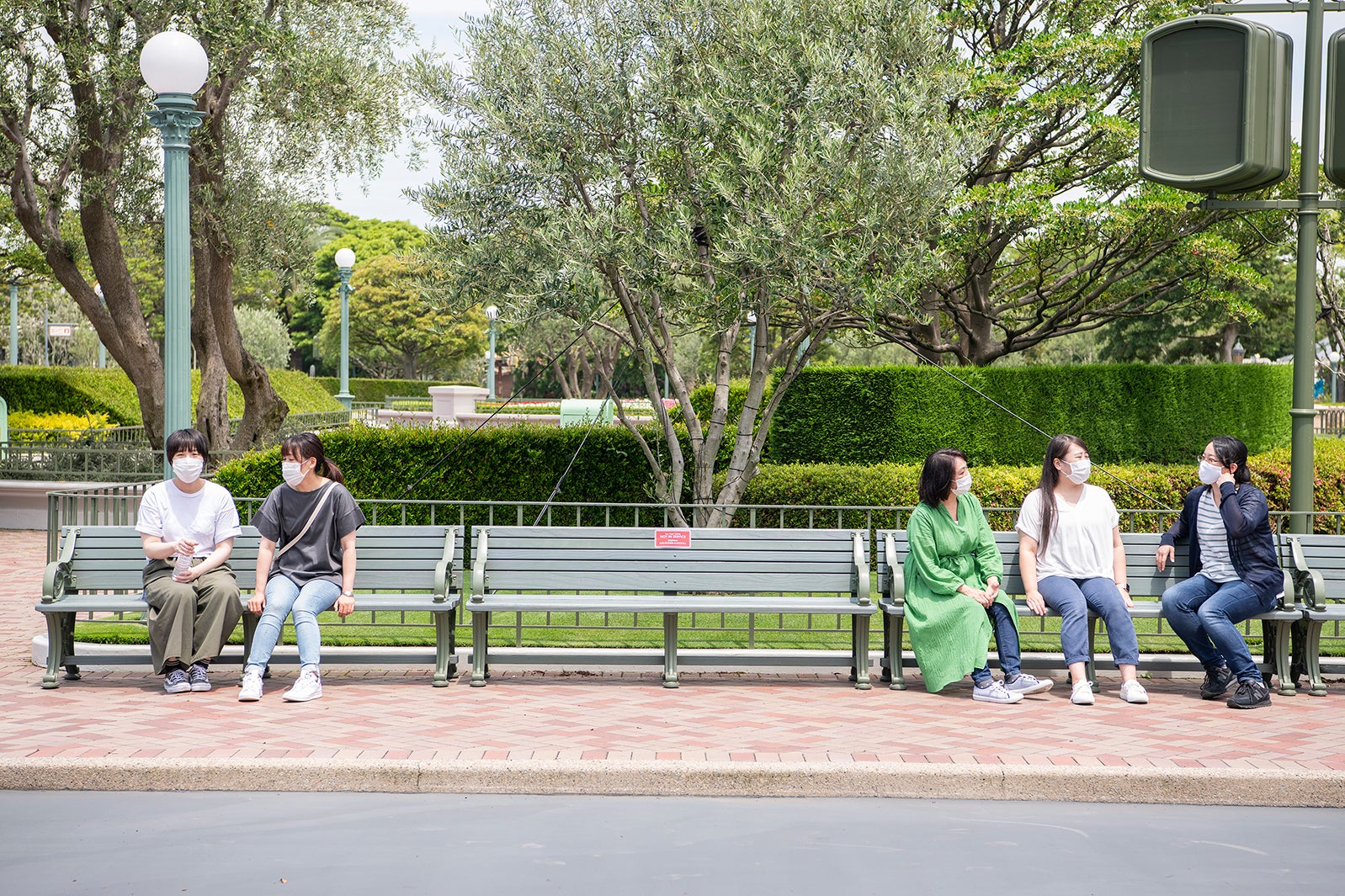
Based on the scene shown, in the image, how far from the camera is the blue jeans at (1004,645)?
7.16 meters

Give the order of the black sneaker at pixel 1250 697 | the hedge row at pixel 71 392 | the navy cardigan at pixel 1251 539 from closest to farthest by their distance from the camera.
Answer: the black sneaker at pixel 1250 697
the navy cardigan at pixel 1251 539
the hedge row at pixel 71 392

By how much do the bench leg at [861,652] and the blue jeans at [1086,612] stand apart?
102cm

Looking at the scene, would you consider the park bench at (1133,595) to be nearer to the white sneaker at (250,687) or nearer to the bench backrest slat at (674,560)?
the bench backrest slat at (674,560)

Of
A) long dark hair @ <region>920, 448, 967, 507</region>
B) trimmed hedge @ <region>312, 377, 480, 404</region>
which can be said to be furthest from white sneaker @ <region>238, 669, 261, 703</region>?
trimmed hedge @ <region>312, 377, 480, 404</region>

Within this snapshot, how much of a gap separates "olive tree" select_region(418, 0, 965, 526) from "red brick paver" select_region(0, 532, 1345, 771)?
3037mm

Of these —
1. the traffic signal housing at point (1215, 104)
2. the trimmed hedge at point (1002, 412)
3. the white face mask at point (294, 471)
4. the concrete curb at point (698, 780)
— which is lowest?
the concrete curb at point (698, 780)

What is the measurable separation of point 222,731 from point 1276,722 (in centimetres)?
526

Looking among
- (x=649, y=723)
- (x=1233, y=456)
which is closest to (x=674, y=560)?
(x=649, y=723)

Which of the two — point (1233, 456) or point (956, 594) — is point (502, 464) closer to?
point (956, 594)

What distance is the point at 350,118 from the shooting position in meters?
19.1

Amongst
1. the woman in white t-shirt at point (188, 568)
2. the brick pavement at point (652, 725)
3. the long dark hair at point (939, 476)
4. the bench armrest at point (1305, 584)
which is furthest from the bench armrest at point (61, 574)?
the bench armrest at point (1305, 584)

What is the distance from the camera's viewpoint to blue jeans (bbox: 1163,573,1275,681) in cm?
704

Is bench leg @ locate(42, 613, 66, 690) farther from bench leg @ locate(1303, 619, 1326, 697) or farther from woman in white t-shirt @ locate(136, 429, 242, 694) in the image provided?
bench leg @ locate(1303, 619, 1326, 697)

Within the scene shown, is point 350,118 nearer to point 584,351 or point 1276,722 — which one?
point 1276,722
